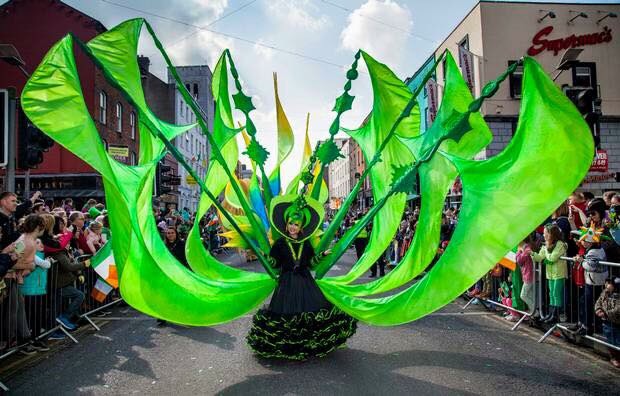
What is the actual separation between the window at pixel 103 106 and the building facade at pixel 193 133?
8.19 metres

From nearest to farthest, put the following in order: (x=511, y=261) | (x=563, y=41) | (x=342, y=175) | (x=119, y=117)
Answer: (x=511, y=261)
(x=563, y=41)
(x=119, y=117)
(x=342, y=175)

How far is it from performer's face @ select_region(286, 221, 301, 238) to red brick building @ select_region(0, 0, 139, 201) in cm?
2027

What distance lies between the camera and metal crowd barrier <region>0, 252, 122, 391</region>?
5316mm

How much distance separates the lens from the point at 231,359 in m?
5.36

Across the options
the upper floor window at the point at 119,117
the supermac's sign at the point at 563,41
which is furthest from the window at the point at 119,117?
the supermac's sign at the point at 563,41

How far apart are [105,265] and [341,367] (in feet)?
12.8

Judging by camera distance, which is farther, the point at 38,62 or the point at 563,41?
the point at 38,62

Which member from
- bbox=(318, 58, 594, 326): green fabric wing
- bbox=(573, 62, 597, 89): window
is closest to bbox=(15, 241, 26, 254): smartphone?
bbox=(318, 58, 594, 326): green fabric wing

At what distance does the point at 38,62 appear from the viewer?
22.9 metres

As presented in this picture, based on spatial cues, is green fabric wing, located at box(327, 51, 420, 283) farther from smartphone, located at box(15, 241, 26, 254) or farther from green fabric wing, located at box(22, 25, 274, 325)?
smartphone, located at box(15, 241, 26, 254)

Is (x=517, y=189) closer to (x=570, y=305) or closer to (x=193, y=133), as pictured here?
(x=570, y=305)

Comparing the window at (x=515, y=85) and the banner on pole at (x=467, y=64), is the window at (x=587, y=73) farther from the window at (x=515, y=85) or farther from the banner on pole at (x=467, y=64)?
the banner on pole at (x=467, y=64)

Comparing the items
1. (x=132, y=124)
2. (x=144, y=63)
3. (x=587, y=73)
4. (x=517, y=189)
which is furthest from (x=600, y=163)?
(x=144, y=63)

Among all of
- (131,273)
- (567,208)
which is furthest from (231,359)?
(567,208)
